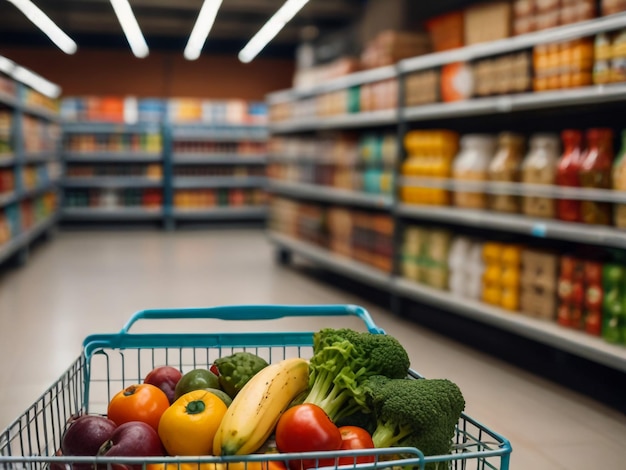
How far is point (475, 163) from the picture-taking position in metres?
4.32

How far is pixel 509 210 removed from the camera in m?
4.07

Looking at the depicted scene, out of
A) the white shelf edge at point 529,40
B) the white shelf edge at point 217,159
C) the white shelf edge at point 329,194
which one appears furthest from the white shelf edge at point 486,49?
the white shelf edge at point 217,159

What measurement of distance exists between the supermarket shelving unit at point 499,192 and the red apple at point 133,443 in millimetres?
2489

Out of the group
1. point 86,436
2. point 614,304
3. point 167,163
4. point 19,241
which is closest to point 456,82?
point 614,304

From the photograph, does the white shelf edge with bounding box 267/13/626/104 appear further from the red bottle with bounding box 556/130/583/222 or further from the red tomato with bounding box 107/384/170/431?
the red tomato with bounding box 107/384/170/431

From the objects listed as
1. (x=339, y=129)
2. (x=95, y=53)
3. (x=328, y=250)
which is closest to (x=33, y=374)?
(x=328, y=250)

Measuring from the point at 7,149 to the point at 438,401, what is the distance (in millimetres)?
6923

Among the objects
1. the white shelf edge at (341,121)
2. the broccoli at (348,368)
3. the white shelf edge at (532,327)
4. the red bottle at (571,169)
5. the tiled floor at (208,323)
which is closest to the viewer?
the broccoli at (348,368)

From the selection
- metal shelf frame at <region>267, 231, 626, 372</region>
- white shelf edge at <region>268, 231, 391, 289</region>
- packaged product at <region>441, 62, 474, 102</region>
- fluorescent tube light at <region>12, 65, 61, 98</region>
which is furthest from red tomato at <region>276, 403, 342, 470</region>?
fluorescent tube light at <region>12, 65, 61, 98</region>

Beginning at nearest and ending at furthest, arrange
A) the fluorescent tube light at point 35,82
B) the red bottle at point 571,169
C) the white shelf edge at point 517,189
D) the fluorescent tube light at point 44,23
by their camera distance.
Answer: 1. the fluorescent tube light at point 44,23
2. the white shelf edge at point 517,189
3. the red bottle at point 571,169
4. the fluorescent tube light at point 35,82

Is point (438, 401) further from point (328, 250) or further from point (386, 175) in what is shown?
point (328, 250)

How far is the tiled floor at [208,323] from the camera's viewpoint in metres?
2.90

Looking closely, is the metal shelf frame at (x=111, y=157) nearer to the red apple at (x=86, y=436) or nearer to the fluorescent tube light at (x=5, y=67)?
the fluorescent tube light at (x=5, y=67)

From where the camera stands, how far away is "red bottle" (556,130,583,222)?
353 centimetres
